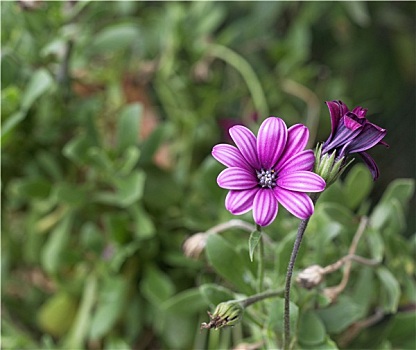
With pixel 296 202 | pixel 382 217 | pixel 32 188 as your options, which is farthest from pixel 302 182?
pixel 32 188

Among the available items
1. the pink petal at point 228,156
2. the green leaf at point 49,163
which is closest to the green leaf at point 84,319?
the green leaf at point 49,163

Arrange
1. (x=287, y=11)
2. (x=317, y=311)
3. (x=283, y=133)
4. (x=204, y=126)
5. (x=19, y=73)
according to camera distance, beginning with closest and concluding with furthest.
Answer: (x=283, y=133) → (x=317, y=311) → (x=19, y=73) → (x=204, y=126) → (x=287, y=11)

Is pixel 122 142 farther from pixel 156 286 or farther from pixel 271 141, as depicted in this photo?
pixel 271 141

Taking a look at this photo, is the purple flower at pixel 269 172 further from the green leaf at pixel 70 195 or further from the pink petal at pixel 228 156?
the green leaf at pixel 70 195

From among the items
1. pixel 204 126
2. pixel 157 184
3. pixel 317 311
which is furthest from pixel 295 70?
pixel 317 311

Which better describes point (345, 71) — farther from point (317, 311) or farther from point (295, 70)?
point (317, 311)

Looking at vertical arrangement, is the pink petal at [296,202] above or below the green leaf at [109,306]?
above
